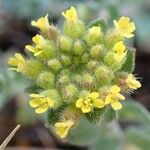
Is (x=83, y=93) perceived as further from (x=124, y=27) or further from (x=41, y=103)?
(x=124, y=27)

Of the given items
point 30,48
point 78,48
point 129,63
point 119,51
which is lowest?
point 129,63

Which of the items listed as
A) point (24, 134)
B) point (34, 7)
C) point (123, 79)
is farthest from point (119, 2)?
point (123, 79)

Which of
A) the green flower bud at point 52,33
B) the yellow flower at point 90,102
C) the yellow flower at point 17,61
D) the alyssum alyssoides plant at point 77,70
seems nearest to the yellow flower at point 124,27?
the alyssum alyssoides plant at point 77,70

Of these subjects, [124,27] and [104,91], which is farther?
[124,27]

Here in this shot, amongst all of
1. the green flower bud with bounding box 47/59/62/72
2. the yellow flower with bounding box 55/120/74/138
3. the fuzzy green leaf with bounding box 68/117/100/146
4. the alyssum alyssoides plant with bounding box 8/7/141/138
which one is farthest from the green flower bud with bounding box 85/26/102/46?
the fuzzy green leaf with bounding box 68/117/100/146

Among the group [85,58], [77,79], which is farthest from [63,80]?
[85,58]

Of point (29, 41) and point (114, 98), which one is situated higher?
point (29, 41)

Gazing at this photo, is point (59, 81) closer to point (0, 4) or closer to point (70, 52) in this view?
point (70, 52)
